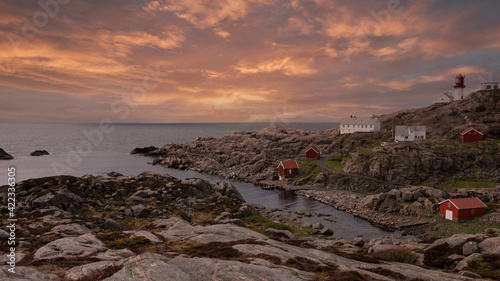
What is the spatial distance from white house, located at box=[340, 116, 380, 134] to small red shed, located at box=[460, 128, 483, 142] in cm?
3473

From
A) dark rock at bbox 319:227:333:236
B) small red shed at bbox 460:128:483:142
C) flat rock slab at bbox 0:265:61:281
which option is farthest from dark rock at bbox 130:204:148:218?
small red shed at bbox 460:128:483:142

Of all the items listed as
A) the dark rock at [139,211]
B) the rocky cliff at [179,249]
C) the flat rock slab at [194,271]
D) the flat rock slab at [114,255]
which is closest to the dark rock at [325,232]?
the rocky cliff at [179,249]

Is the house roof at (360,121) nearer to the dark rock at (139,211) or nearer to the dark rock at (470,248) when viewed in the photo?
the dark rock at (470,248)

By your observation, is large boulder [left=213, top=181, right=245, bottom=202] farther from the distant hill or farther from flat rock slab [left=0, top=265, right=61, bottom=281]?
the distant hill

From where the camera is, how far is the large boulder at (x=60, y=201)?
127ft

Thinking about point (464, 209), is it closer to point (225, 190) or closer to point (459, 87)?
point (225, 190)

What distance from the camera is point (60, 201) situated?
4019 centimetres

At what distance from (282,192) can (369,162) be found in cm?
2739

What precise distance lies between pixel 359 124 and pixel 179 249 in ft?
388

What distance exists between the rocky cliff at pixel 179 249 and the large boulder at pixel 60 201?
0.13 m

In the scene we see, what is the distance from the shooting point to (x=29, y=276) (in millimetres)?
13953

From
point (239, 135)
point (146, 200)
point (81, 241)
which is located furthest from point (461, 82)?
point (81, 241)

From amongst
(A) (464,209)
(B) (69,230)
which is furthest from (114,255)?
(A) (464,209)

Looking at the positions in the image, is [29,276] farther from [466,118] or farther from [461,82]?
[461,82]
